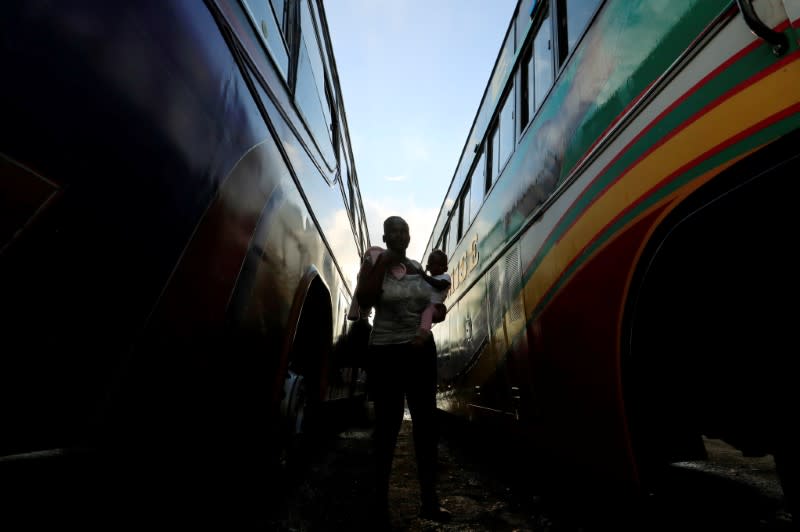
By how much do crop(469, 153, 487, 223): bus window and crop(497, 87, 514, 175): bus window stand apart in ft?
2.13

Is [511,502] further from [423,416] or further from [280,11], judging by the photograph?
[280,11]

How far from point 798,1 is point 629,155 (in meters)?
0.69

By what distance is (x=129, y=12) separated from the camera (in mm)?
956

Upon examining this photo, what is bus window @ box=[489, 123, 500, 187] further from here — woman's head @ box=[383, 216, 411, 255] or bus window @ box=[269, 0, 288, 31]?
bus window @ box=[269, 0, 288, 31]

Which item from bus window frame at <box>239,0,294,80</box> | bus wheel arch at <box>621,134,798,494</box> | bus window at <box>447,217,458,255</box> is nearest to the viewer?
bus wheel arch at <box>621,134,798,494</box>

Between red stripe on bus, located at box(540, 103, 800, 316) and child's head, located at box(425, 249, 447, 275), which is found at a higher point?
child's head, located at box(425, 249, 447, 275)

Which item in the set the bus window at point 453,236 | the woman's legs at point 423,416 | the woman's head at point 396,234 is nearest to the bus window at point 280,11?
the woman's head at point 396,234

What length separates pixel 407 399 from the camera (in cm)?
225

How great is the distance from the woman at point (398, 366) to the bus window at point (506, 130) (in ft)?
4.80

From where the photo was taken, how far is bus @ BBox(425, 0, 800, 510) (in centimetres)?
114

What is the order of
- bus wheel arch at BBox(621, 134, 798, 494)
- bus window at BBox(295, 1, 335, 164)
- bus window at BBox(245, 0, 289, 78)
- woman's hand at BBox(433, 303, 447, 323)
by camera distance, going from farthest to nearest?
bus window at BBox(295, 1, 335, 164) < woman's hand at BBox(433, 303, 447, 323) < bus window at BBox(245, 0, 289, 78) < bus wheel arch at BBox(621, 134, 798, 494)

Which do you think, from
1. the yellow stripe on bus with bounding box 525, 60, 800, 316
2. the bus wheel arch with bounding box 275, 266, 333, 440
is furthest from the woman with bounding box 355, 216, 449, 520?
the yellow stripe on bus with bounding box 525, 60, 800, 316

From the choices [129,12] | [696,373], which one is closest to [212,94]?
[129,12]

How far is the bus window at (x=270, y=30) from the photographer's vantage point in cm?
173
